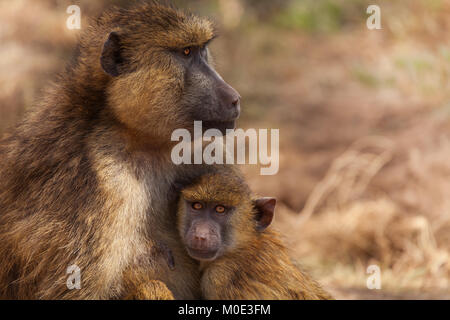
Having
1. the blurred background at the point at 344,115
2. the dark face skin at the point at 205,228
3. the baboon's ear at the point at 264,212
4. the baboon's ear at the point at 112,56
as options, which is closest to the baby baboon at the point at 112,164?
the baboon's ear at the point at 112,56

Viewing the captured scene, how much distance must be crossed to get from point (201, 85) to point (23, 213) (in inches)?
41.9

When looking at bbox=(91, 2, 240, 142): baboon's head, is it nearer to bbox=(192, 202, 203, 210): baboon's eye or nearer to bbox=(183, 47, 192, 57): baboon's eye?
bbox=(183, 47, 192, 57): baboon's eye

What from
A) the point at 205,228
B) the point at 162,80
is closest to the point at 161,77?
the point at 162,80

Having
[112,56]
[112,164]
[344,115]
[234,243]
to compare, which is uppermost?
[344,115]

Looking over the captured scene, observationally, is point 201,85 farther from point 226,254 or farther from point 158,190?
point 226,254

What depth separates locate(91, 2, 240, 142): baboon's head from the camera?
3.23m

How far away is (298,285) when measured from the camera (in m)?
3.50

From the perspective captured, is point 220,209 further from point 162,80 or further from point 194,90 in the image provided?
point 162,80

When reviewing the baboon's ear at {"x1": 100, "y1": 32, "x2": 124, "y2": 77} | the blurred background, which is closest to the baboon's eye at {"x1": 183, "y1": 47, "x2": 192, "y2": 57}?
the baboon's ear at {"x1": 100, "y1": 32, "x2": 124, "y2": 77}

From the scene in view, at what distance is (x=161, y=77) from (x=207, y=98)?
9.8 inches

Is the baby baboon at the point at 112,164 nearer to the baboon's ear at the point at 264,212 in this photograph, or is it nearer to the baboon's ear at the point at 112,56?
the baboon's ear at the point at 112,56

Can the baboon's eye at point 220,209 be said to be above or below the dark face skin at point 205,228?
above

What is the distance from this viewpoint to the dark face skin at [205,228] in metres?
3.30

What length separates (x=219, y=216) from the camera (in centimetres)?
351
